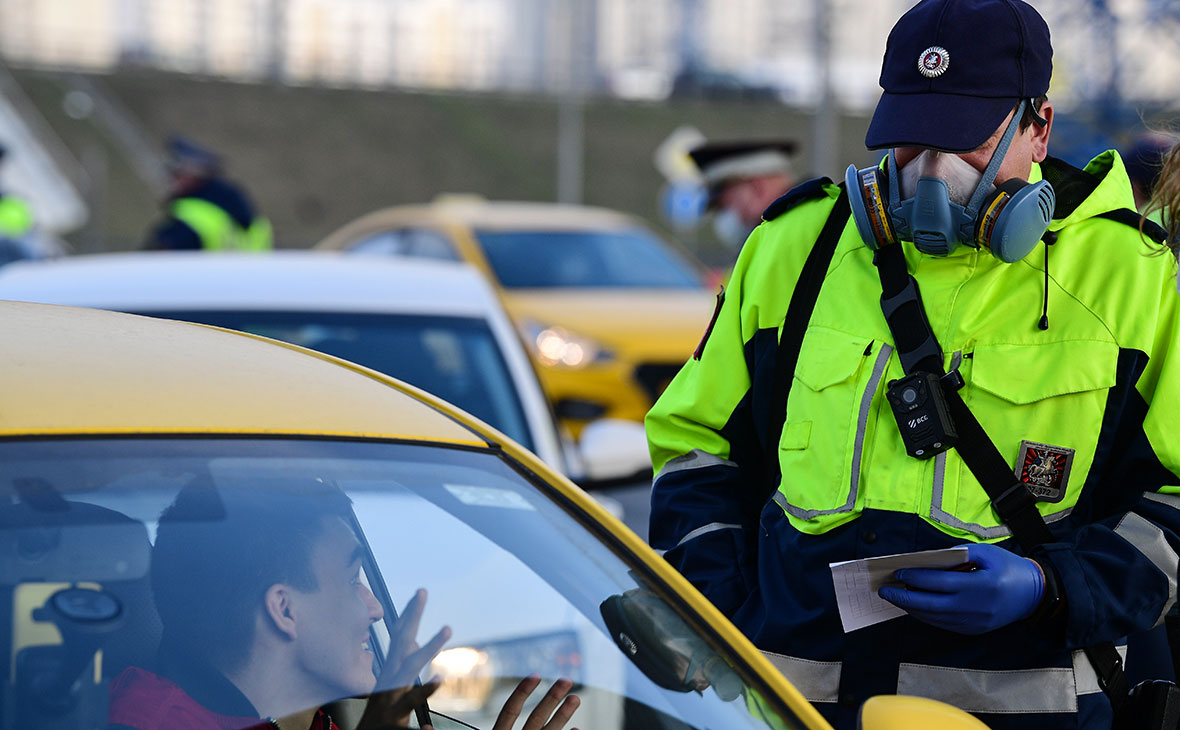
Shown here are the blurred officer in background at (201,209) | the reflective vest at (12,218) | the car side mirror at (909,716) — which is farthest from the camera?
the reflective vest at (12,218)

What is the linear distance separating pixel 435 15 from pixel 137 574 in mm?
67182

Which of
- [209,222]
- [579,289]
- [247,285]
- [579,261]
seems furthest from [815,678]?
[209,222]

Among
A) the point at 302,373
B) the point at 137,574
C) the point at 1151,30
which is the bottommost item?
the point at 137,574

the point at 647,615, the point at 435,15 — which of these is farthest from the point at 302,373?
the point at 435,15

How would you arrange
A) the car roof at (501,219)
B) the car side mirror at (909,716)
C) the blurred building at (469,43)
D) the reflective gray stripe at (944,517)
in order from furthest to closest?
the blurred building at (469,43), the car roof at (501,219), the reflective gray stripe at (944,517), the car side mirror at (909,716)

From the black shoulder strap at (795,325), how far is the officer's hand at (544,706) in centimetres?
62

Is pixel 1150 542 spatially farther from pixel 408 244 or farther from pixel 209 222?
pixel 408 244

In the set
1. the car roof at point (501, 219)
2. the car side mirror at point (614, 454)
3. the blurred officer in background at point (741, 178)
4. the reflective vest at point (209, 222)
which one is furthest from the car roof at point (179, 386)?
the car roof at point (501, 219)

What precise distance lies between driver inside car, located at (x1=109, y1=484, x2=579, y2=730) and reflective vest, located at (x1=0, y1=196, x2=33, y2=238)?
26.6 ft

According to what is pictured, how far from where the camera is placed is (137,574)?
1774 millimetres

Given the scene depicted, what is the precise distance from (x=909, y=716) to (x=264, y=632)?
78 cm

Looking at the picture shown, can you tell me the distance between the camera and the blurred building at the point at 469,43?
50094mm

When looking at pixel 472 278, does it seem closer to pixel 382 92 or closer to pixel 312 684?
pixel 312 684

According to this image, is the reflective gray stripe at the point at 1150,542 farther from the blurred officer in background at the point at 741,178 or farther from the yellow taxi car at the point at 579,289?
the yellow taxi car at the point at 579,289
